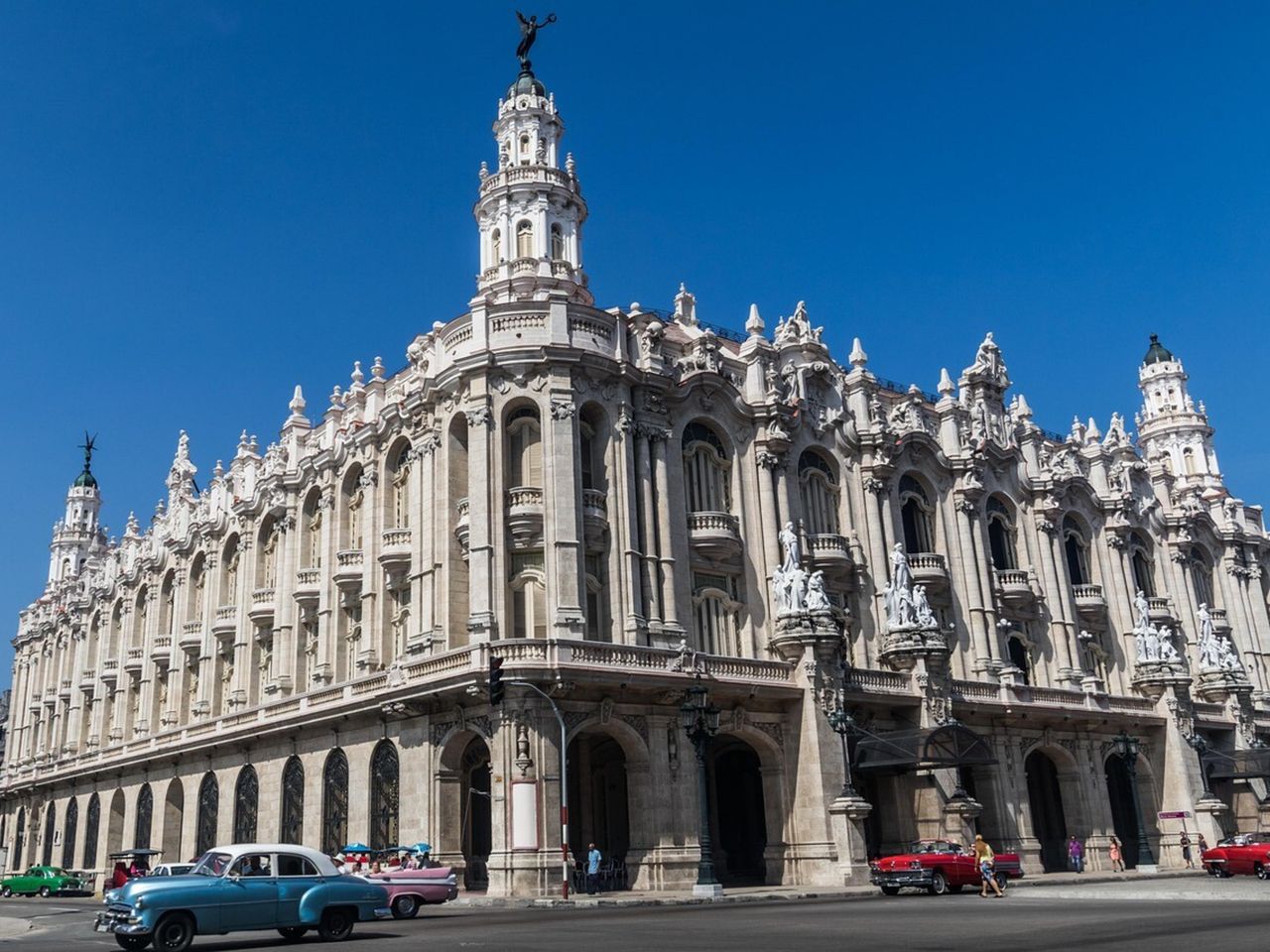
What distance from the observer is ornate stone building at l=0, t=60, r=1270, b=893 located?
37.2 metres

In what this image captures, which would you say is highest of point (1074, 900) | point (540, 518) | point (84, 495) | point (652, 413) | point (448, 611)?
point (84, 495)

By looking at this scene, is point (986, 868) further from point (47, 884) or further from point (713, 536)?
point (47, 884)

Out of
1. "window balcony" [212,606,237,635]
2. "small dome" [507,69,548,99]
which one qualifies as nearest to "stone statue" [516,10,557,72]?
"small dome" [507,69,548,99]

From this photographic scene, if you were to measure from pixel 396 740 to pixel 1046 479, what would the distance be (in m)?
33.4

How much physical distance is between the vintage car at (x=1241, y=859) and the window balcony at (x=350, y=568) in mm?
30999

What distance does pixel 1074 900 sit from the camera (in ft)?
85.3

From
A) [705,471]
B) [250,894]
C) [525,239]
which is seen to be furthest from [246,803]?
[250,894]

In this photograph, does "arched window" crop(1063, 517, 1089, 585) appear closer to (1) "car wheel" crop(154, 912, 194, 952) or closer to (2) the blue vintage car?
(2) the blue vintage car

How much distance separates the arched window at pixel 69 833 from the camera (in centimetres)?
6376

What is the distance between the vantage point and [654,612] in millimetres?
40000

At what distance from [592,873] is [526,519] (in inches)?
449

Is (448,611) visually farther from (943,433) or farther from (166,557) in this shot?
(166,557)

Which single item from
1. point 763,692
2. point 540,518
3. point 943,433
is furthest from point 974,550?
point 540,518

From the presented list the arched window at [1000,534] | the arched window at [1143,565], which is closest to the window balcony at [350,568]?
the arched window at [1000,534]
